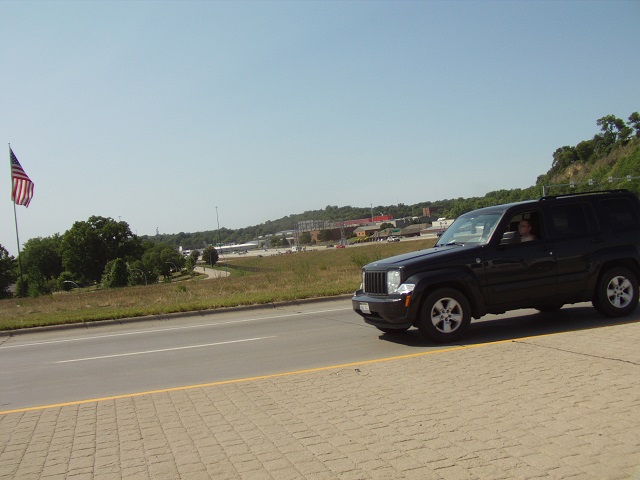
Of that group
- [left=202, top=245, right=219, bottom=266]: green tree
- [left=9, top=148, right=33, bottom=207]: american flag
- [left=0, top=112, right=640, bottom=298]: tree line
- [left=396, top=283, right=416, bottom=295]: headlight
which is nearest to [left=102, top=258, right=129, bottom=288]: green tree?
[left=0, top=112, right=640, bottom=298]: tree line

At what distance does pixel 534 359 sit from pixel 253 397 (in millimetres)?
3143

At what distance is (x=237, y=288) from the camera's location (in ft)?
73.8

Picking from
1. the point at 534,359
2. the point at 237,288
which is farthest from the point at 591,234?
the point at 237,288

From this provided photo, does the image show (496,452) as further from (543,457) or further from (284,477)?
(284,477)

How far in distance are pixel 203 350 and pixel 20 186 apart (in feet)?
79.3

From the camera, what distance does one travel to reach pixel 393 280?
902 centimetres

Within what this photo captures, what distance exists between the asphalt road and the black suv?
0.43 metres

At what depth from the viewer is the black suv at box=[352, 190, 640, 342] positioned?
8820 mm

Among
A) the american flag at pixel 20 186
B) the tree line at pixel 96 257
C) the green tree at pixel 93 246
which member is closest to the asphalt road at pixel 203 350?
the american flag at pixel 20 186

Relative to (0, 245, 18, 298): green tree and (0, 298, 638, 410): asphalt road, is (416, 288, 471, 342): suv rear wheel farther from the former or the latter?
(0, 245, 18, 298): green tree

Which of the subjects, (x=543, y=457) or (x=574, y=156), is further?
(x=574, y=156)

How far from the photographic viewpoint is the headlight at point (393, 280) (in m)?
8.95

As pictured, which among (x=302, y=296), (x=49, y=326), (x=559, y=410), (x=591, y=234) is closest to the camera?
(x=559, y=410)

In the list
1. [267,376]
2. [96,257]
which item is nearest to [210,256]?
[96,257]
